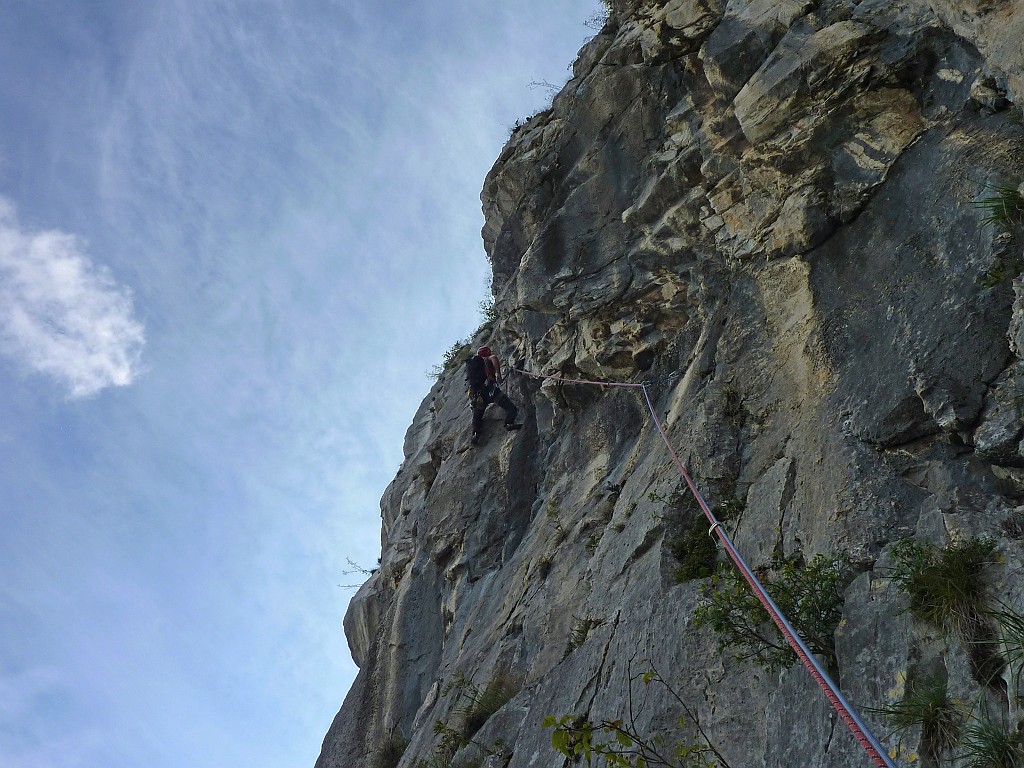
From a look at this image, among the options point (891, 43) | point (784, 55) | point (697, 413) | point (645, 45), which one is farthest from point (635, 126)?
point (697, 413)

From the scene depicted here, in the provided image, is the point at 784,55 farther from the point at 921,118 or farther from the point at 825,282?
the point at 825,282

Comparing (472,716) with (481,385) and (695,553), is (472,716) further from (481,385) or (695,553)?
(481,385)

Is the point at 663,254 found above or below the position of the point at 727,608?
above

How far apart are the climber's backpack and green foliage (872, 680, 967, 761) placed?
9750mm

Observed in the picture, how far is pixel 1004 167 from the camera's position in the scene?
5684 millimetres

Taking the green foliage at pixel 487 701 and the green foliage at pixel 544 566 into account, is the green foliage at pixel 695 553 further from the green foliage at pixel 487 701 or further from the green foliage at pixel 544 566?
the green foliage at pixel 544 566

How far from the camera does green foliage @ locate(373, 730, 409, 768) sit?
10859mm

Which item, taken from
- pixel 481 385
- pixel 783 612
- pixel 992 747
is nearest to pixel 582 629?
pixel 783 612

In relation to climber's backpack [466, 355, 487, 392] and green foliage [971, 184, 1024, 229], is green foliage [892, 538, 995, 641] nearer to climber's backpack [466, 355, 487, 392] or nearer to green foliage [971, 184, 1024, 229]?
green foliage [971, 184, 1024, 229]

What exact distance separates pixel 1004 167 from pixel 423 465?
37.6 feet

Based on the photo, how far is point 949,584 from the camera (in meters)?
4.11

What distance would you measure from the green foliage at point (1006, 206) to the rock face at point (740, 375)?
0.24 ft

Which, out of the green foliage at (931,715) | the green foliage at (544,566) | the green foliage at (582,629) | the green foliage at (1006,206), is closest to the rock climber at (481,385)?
the green foliage at (544,566)

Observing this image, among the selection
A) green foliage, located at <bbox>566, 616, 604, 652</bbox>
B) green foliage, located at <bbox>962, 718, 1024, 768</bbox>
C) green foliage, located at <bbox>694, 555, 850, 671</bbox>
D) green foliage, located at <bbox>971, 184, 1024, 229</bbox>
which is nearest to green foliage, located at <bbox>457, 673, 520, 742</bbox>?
green foliage, located at <bbox>566, 616, 604, 652</bbox>
